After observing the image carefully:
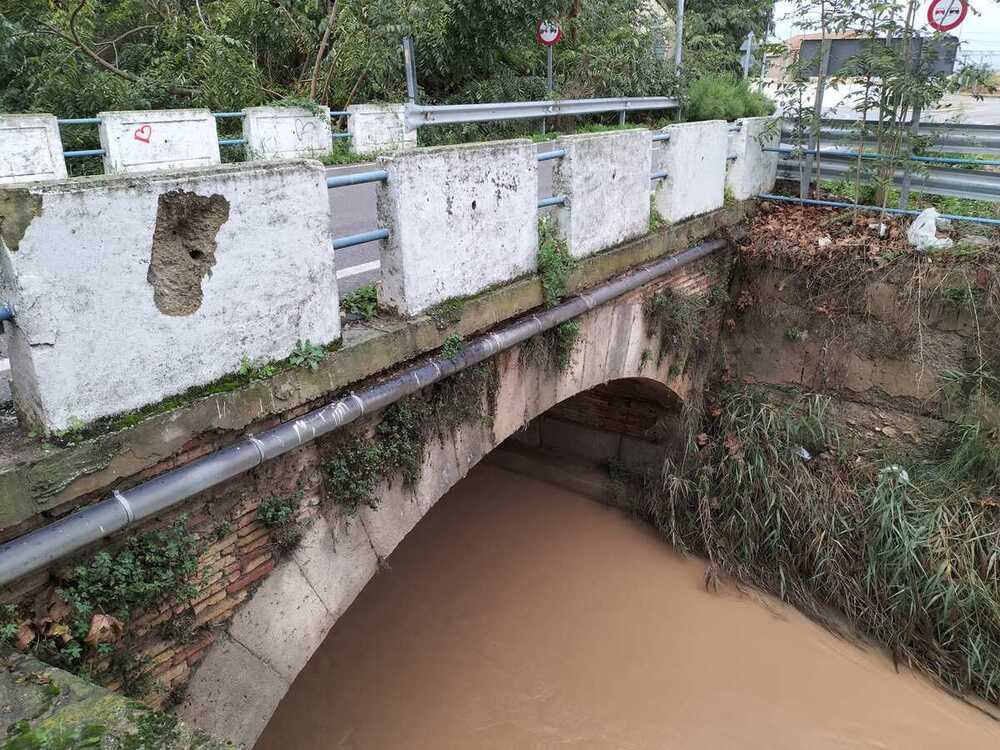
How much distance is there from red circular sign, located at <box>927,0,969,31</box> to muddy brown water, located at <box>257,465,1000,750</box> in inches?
208

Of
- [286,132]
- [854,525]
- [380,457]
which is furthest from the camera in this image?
[286,132]

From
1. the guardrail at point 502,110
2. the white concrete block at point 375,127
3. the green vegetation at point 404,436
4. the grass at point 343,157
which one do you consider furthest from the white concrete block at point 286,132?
the green vegetation at point 404,436

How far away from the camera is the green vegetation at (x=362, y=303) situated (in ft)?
11.8

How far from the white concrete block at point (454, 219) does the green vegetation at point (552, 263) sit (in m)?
0.19

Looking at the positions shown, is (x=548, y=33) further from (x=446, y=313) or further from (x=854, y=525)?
(x=446, y=313)

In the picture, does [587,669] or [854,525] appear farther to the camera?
[854,525]

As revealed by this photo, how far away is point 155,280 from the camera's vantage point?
2547mm

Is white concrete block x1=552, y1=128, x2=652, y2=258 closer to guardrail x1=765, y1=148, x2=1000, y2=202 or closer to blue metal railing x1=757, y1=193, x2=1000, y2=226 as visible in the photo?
blue metal railing x1=757, y1=193, x2=1000, y2=226

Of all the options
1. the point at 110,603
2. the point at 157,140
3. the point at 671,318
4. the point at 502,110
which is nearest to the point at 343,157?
the point at 157,140

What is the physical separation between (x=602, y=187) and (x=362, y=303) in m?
1.98

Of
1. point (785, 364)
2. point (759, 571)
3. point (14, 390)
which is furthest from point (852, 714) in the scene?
point (14, 390)

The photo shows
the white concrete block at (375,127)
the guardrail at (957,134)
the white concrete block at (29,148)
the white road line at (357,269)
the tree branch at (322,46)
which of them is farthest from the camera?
the tree branch at (322,46)

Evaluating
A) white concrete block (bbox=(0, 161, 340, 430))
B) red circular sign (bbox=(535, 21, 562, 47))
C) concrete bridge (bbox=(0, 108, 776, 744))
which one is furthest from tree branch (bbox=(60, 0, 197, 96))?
white concrete block (bbox=(0, 161, 340, 430))

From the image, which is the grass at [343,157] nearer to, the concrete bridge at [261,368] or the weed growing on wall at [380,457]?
the concrete bridge at [261,368]
